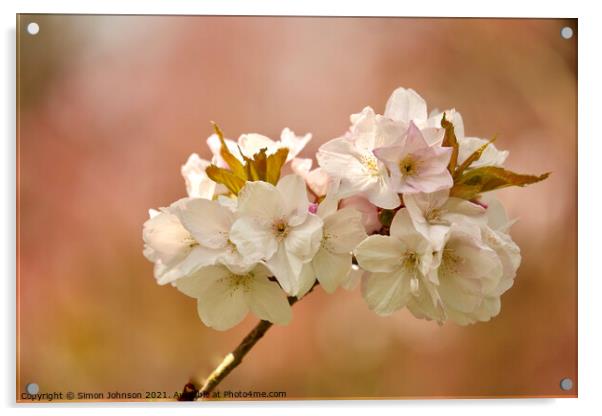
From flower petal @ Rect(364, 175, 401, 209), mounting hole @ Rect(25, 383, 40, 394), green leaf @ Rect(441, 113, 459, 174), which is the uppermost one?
green leaf @ Rect(441, 113, 459, 174)

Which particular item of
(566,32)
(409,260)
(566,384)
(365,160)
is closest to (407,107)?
(365,160)

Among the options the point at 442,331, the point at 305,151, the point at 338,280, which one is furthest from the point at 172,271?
the point at 442,331

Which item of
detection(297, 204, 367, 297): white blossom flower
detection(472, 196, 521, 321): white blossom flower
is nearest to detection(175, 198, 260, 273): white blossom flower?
detection(297, 204, 367, 297): white blossom flower

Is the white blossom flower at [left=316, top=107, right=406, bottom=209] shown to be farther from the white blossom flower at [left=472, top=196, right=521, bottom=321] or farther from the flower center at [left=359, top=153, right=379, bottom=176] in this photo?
the white blossom flower at [left=472, top=196, right=521, bottom=321]

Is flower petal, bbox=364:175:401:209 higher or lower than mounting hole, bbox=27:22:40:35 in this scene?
lower

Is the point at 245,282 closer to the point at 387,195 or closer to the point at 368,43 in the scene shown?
the point at 387,195

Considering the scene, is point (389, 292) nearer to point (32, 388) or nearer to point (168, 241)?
point (168, 241)

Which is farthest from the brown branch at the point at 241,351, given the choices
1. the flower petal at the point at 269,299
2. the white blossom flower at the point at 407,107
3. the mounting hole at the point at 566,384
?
the mounting hole at the point at 566,384
